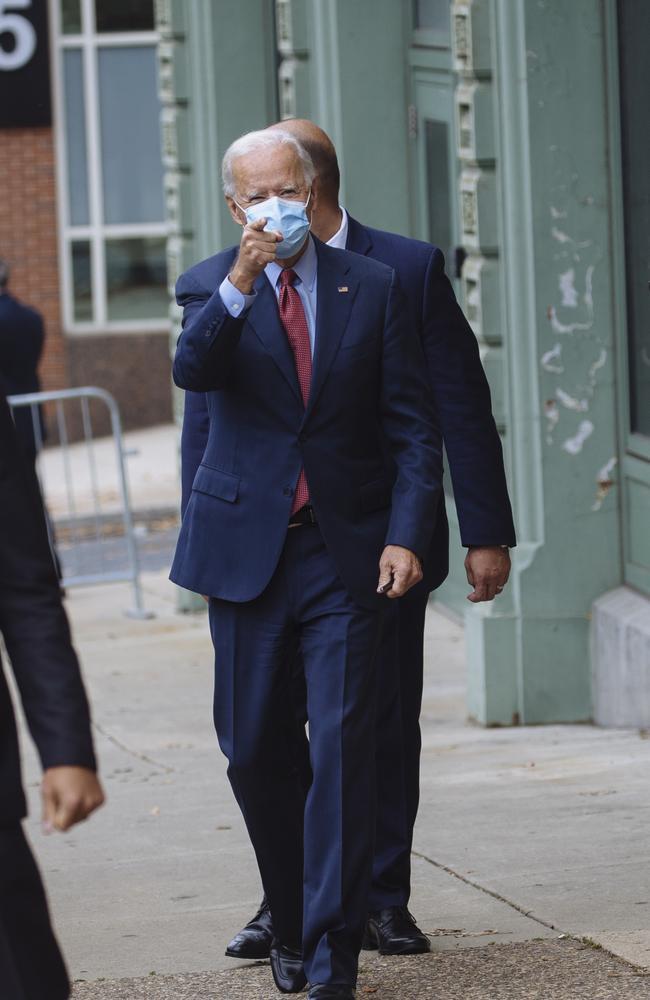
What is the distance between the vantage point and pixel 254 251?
416 centimetres

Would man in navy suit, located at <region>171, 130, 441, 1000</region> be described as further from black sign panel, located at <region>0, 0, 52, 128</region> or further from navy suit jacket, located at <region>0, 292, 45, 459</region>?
black sign panel, located at <region>0, 0, 52, 128</region>

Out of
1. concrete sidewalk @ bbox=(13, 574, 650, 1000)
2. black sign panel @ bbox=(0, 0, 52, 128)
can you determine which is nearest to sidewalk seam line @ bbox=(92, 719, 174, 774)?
concrete sidewalk @ bbox=(13, 574, 650, 1000)

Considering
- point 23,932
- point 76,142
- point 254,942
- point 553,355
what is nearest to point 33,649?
point 23,932

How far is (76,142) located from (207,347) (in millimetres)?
16554

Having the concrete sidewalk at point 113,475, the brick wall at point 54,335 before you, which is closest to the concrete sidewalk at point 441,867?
the concrete sidewalk at point 113,475

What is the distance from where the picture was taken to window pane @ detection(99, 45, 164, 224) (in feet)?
66.2

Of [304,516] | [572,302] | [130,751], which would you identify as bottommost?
[130,751]

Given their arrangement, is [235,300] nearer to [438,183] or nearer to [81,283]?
[438,183]

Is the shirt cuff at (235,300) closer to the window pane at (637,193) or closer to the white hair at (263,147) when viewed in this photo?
the white hair at (263,147)

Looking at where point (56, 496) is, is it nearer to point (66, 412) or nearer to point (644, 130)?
point (66, 412)

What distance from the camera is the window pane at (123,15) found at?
1984 cm

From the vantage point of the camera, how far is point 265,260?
417cm

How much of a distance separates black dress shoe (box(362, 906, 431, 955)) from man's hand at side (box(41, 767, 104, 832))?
195 centimetres

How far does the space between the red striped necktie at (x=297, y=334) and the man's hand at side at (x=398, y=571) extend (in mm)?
235
